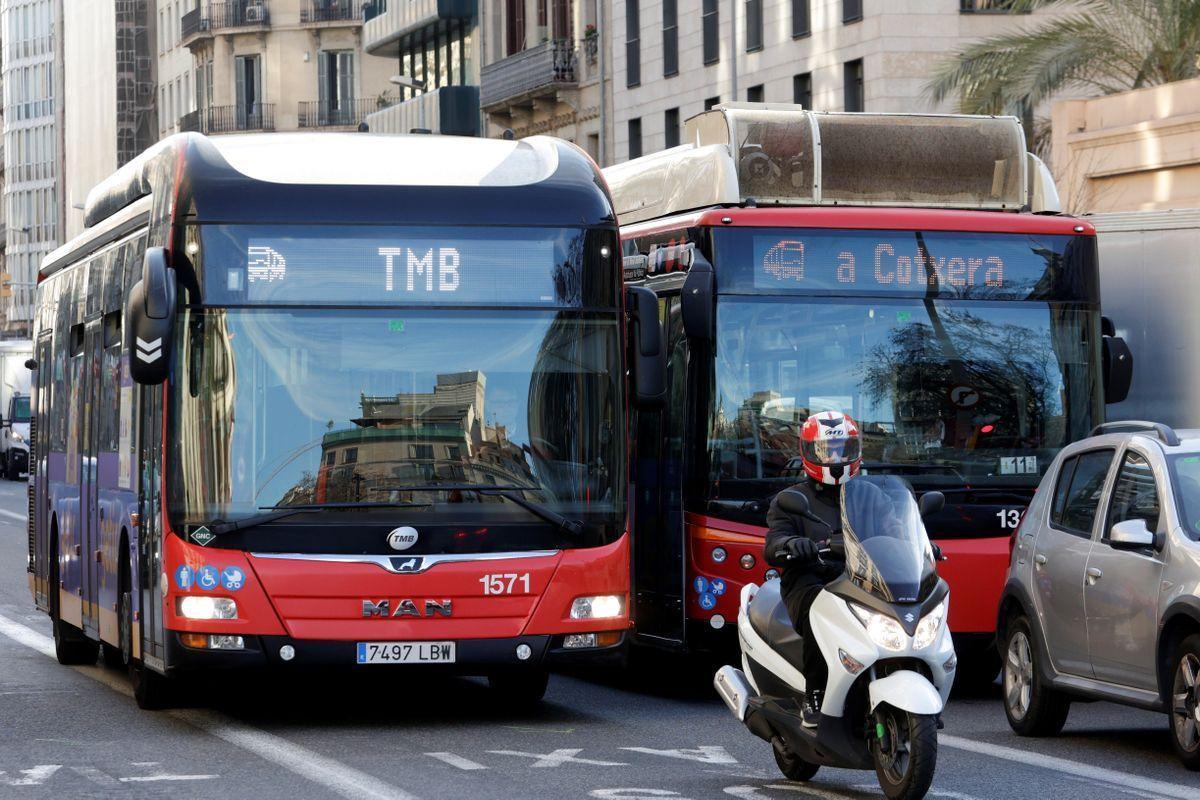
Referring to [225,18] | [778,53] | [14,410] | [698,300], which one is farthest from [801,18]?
[225,18]

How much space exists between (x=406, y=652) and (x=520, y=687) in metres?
1.69

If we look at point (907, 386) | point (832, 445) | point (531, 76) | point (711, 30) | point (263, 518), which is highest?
point (531, 76)

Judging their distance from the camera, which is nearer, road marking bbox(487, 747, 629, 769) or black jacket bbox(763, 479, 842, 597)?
black jacket bbox(763, 479, 842, 597)

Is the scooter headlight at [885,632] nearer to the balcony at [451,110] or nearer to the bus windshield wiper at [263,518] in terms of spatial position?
the bus windshield wiper at [263,518]

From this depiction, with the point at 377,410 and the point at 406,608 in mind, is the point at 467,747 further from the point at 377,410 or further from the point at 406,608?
the point at 377,410

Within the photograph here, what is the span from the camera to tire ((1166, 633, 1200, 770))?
440 inches

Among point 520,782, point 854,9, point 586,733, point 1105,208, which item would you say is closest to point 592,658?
point 586,733

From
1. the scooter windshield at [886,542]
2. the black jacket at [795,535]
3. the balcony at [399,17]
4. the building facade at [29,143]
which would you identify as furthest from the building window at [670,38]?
the building facade at [29,143]

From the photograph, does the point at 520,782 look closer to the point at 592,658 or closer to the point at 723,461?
the point at 592,658

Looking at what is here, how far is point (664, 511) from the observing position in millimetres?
14938

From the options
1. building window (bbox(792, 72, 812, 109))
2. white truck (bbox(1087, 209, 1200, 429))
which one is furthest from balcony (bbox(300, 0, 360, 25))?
white truck (bbox(1087, 209, 1200, 429))

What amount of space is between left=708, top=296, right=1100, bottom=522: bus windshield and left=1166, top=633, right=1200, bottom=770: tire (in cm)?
331

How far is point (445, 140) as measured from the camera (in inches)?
554

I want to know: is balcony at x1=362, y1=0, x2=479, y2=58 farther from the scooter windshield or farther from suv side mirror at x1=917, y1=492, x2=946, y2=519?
the scooter windshield
